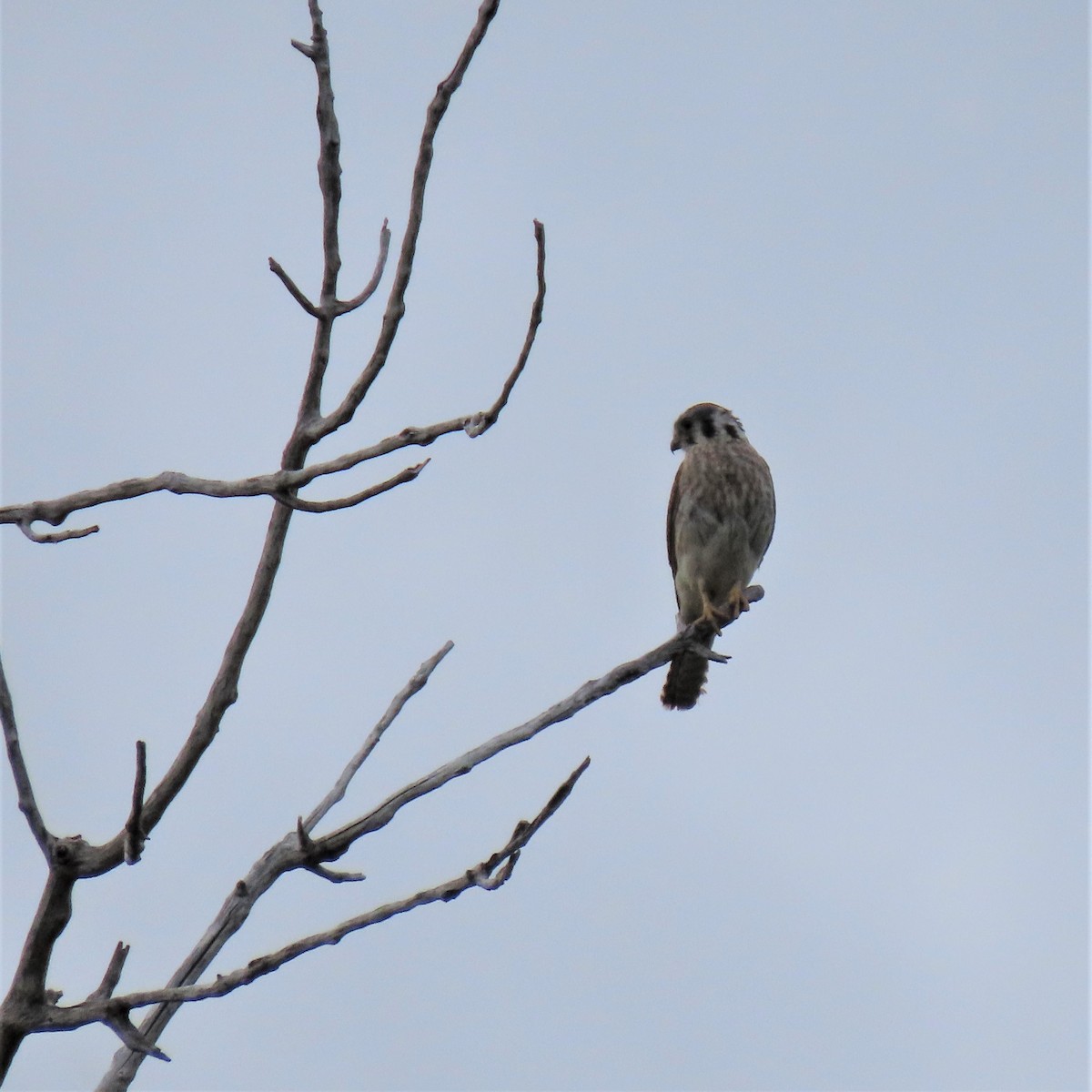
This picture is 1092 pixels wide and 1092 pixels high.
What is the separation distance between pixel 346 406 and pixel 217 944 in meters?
1.06

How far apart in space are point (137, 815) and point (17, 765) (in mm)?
231

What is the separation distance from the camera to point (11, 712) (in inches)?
94.0

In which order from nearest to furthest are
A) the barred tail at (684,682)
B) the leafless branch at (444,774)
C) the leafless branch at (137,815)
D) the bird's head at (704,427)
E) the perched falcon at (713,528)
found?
Result: the leafless branch at (137,815) < the leafless branch at (444,774) < the perched falcon at (713,528) < the barred tail at (684,682) < the bird's head at (704,427)

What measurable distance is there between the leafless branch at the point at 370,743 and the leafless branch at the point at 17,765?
0.49 m

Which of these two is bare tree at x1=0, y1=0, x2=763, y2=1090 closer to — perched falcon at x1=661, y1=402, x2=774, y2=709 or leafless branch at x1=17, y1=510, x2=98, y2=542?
leafless branch at x1=17, y1=510, x2=98, y2=542

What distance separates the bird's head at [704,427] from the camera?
682 cm

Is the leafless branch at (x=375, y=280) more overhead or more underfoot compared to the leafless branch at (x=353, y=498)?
more overhead

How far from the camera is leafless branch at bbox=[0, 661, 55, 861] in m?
2.38

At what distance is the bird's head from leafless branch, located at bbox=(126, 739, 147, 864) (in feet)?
15.4

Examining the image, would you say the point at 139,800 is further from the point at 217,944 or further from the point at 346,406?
the point at 346,406

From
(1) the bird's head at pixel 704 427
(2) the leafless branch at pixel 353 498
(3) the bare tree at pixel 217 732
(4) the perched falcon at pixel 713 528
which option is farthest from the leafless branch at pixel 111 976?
(1) the bird's head at pixel 704 427

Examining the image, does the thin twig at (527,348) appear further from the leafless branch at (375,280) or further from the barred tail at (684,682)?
the barred tail at (684,682)

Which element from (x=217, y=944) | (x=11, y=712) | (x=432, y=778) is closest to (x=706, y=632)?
(x=432, y=778)

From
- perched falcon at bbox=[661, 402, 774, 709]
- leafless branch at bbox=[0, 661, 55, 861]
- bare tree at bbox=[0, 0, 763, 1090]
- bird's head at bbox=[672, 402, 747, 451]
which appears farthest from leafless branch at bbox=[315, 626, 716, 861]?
bird's head at bbox=[672, 402, 747, 451]
